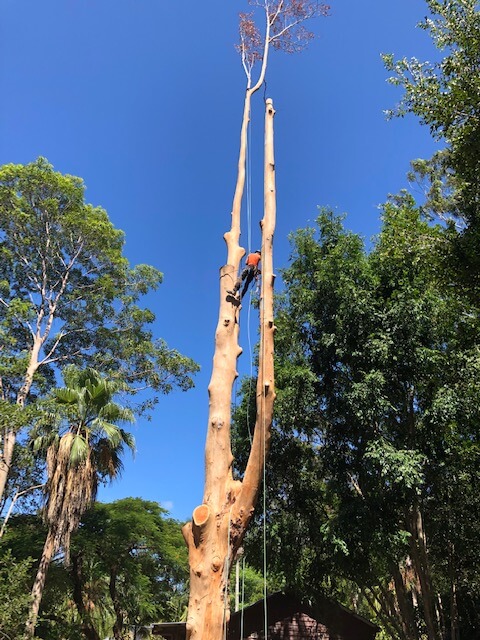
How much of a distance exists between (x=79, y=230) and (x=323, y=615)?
12.8 meters

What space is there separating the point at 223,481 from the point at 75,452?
8.05 m

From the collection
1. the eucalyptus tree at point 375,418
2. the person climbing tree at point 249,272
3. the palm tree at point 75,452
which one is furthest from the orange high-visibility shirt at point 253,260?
the palm tree at point 75,452

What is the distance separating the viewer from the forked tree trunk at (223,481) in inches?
128

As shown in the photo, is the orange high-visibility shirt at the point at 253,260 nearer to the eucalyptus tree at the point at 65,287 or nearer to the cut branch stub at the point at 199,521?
the cut branch stub at the point at 199,521

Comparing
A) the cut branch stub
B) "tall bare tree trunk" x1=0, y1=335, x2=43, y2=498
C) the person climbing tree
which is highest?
"tall bare tree trunk" x1=0, y1=335, x2=43, y2=498

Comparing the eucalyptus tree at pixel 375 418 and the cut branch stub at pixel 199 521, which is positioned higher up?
the eucalyptus tree at pixel 375 418

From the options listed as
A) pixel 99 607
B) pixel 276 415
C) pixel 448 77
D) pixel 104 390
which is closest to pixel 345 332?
pixel 276 415

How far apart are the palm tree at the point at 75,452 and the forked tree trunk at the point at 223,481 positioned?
7725 millimetres

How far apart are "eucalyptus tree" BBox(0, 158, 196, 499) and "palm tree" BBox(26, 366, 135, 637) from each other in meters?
2.50

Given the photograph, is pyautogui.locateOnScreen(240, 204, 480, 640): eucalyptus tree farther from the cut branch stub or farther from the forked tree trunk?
the cut branch stub

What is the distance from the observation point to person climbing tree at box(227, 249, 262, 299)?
4680 mm


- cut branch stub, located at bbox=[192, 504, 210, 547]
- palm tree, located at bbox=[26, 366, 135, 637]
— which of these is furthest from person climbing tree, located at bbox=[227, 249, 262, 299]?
palm tree, located at bbox=[26, 366, 135, 637]

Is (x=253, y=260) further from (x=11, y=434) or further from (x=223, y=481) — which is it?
(x=11, y=434)

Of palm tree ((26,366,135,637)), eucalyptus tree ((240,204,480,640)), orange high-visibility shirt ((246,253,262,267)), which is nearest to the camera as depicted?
orange high-visibility shirt ((246,253,262,267))
